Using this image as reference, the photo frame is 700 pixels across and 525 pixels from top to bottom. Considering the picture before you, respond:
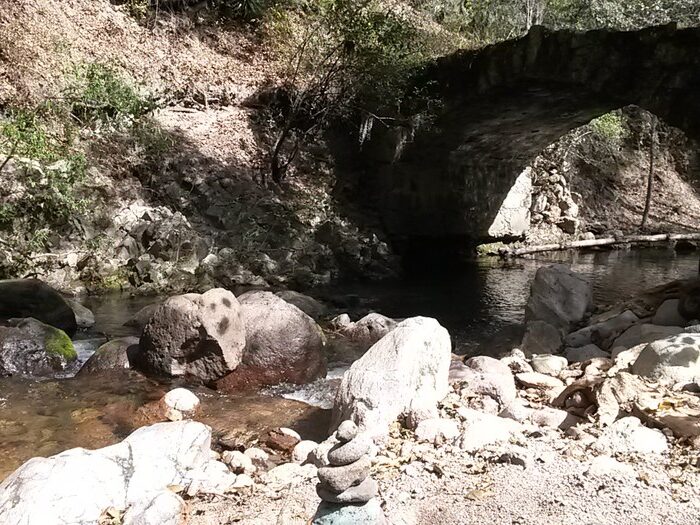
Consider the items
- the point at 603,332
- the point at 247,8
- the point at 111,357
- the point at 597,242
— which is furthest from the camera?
the point at 597,242

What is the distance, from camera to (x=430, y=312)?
33.4 feet

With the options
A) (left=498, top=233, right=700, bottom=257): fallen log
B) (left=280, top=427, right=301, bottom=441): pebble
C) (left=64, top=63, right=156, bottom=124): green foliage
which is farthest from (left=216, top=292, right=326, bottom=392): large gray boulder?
(left=498, top=233, right=700, bottom=257): fallen log

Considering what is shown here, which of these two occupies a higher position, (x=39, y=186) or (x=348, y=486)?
(x=39, y=186)

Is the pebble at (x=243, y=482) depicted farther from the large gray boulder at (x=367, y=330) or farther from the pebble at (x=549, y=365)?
the large gray boulder at (x=367, y=330)

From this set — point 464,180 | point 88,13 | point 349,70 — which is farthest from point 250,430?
point 88,13

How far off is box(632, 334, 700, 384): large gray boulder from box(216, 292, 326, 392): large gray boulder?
3.12 m

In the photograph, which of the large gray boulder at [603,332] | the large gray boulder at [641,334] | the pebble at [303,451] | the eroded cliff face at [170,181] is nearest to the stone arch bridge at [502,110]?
the eroded cliff face at [170,181]

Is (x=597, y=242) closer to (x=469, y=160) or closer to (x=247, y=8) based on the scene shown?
(x=469, y=160)

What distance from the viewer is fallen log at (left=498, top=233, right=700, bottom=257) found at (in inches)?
665

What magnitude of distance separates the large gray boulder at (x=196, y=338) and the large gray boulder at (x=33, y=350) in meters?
1.02

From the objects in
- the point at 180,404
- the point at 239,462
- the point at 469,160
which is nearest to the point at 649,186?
the point at 469,160

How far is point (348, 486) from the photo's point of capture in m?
2.63

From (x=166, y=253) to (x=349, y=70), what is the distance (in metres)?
5.57

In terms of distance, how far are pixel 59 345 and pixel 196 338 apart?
175 cm
